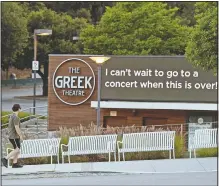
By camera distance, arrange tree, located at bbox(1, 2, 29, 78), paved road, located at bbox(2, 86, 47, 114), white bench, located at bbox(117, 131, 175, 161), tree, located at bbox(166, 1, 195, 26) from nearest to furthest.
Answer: white bench, located at bbox(117, 131, 175, 161), paved road, located at bbox(2, 86, 47, 114), tree, located at bbox(1, 2, 29, 78), tree, located at bbox(166, 1, 195, 26)

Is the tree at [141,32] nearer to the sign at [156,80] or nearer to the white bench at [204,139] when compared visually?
the sign at [156,80]

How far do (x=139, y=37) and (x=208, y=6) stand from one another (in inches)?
721

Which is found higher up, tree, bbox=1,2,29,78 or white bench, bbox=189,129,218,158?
tree, bbox=1,2,29,78

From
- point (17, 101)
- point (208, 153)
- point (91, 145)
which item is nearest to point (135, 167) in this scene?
point (91, 145)

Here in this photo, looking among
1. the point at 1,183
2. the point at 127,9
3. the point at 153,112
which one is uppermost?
the point at 127,9

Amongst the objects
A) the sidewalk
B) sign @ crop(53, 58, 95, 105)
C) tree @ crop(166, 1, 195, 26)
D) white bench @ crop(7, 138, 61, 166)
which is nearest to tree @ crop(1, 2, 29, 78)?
tree @ crop(166, 1, 195, 26)

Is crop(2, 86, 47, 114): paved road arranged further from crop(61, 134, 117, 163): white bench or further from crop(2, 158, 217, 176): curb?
crop(2, 158, 217, 176): curb

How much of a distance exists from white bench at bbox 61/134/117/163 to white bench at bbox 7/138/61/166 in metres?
0.24

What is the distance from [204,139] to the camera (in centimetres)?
1501

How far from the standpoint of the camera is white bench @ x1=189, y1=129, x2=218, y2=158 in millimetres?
14797

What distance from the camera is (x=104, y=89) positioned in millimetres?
21578

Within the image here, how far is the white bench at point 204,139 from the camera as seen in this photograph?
14.8 metres

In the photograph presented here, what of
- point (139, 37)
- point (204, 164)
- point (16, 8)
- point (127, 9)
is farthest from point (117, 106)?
point (16, 8)

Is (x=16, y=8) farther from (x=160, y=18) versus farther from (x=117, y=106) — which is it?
(x=117, y=106)
